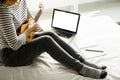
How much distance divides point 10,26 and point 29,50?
213mm

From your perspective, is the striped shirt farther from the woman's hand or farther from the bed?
the bed

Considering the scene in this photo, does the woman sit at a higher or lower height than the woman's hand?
lower

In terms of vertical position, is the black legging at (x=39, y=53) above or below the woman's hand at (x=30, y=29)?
below

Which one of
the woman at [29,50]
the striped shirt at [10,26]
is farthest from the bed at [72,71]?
the striped shirt at [10,26]

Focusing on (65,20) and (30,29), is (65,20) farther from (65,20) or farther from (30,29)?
(30,29)

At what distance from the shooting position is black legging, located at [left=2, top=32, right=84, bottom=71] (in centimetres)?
143

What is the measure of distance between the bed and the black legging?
0.05 meters

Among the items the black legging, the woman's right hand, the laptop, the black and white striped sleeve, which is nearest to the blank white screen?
the laptop

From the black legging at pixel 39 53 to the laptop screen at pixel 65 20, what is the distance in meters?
0.41

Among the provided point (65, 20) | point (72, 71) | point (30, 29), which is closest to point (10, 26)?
point (30, 29)

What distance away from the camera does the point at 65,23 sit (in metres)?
1.85

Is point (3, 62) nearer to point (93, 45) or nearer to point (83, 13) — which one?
point (93, 45)

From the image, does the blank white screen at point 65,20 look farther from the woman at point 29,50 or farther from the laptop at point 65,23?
the woman at point 29,50

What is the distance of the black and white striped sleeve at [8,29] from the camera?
132 cm
